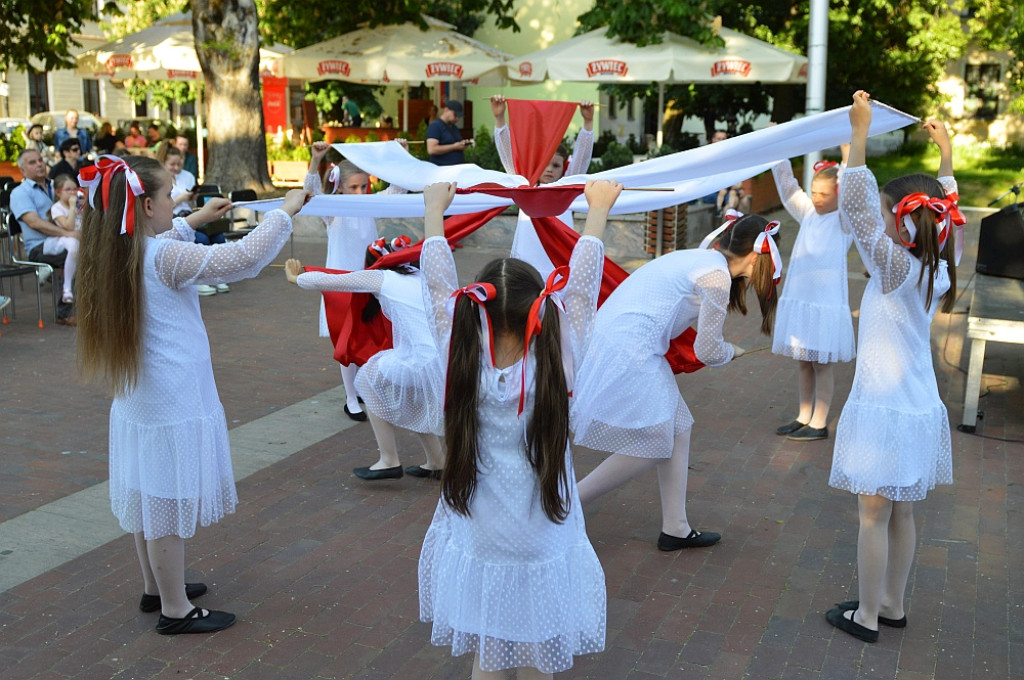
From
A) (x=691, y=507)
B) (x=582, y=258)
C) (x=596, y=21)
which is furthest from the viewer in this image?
(x=596, y=21)

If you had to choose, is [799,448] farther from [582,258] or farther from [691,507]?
[582,258]

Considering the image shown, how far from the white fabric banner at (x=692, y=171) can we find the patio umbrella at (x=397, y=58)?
38.9 feet

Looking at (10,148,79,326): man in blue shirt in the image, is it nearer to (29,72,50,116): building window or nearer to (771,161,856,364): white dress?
(771,161,856,364): white dress

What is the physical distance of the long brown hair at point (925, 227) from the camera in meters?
3.52

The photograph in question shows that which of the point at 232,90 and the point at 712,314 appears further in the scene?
the point at 232,90

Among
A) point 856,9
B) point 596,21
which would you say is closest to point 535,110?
point 596,21

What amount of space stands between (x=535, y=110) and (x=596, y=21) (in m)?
12.6

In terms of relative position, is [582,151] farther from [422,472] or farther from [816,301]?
[422,472]

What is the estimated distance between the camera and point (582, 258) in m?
2.91

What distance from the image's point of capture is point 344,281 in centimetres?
520

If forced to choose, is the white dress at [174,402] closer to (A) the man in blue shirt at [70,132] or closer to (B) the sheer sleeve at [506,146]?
(B) the sheer sleeve at [506,146]

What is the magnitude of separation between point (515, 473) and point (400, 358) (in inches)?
99.5

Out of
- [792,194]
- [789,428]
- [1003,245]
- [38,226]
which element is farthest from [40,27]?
[1003,245]

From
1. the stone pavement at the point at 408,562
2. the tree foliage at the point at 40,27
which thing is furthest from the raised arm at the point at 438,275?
the tree foliage at the point at 40,27
